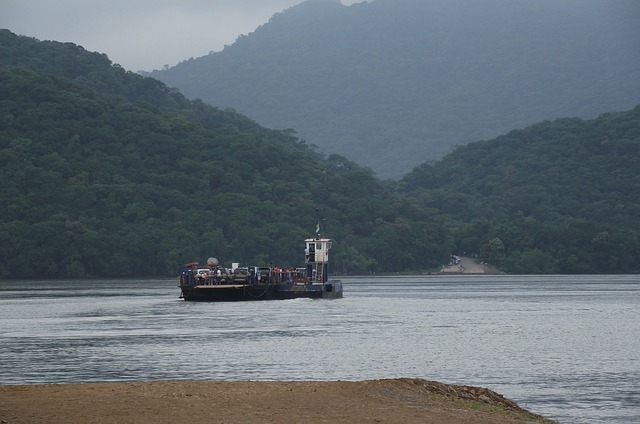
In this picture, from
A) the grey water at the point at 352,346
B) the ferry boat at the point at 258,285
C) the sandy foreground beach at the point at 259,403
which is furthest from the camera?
the ferry boat at the point at 258,285

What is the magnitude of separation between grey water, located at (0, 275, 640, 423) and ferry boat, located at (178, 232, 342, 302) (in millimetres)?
6201

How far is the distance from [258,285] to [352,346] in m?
57.9

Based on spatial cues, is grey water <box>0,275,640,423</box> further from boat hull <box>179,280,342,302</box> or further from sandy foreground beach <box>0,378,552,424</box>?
boat hull <box>179,280,342,302</box>

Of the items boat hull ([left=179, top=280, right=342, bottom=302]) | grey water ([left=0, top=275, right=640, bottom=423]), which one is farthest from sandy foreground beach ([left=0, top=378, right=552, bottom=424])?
boat hull ([left=179, top=280, right=342, bottom=302])

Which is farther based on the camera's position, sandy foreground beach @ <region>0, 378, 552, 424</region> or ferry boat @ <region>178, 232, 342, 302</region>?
ferry boat @ <region>178, 232, 342, 302</region>

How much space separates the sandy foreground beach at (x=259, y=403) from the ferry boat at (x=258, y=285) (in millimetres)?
80984

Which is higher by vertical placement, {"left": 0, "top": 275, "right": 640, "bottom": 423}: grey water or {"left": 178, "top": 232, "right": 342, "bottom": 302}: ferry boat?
{"left": 178, "top": 232, "right": 342, "bottom": 302}: ferry boat

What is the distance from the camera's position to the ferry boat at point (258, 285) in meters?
112

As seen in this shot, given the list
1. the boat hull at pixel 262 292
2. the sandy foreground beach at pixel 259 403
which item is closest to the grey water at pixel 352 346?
the sandy foreground beach at pixel 259 403

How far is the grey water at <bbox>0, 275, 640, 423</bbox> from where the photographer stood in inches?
1641

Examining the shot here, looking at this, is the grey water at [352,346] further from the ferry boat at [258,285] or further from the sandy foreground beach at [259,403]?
the ferry boat at [258,285]

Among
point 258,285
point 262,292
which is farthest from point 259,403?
point 262,292

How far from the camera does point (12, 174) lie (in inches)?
7618

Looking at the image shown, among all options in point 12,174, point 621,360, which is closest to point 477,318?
point 621,360
